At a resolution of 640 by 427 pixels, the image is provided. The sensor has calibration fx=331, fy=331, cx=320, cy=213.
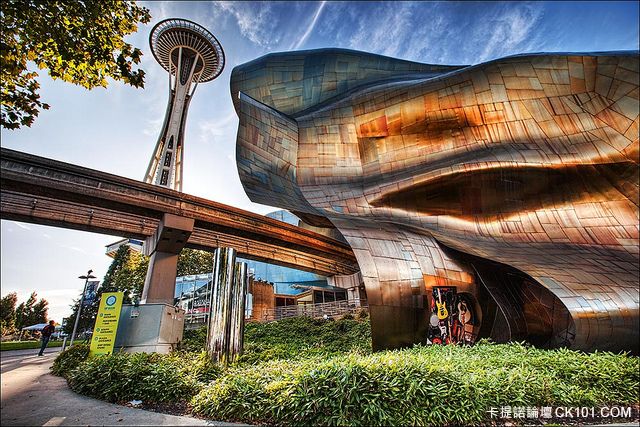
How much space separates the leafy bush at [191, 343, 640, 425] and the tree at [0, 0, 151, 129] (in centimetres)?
577

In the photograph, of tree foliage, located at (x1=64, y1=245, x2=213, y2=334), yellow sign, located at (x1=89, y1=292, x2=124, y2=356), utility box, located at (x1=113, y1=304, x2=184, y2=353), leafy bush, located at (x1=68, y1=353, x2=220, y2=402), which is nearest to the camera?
leafy bush, located at (x1=68, y1=353, x2=220, y2=402)

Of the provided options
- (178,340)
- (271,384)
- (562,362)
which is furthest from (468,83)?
(178,340)

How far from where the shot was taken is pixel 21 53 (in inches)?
206

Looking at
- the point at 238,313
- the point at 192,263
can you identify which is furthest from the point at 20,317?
the point at 192,263

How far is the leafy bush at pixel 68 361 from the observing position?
695 cm

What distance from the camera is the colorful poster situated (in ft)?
31.2

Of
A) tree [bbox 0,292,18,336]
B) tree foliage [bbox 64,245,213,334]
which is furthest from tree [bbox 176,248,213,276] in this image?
tree [bbox 0,292,18,336]

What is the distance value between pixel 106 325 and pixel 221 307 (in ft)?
15.9

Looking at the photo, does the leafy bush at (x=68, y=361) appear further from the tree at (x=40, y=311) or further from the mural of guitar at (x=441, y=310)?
the mural of guitar at (x=441, y=310)

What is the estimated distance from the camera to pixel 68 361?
7.94 meters

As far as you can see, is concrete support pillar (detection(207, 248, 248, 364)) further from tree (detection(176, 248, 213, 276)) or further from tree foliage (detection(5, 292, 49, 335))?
tree (detection(176, 248, 213, 276))

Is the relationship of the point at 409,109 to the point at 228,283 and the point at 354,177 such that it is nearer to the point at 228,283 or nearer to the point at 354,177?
the point at 354,177

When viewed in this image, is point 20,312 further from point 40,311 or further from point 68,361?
point 68,361

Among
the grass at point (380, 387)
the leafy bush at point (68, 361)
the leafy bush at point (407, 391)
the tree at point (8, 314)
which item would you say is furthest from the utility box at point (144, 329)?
the tree at point (8, 314)
